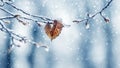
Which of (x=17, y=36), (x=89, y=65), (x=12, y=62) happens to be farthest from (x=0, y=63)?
(x=17, y=36)

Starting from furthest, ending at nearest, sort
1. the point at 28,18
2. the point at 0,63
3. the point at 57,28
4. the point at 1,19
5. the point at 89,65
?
1. the point at 89,65
2. the point at 0,63
3. the point at 1,19
4. the point at 28,18
5. the point at 57,28

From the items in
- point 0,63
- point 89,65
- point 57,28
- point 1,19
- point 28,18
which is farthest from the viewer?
point 89,65

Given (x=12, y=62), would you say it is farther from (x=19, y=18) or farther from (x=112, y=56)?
(x=19, y=18)

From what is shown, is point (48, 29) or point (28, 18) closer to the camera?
point (48, 29)

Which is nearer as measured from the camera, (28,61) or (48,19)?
(48,19)

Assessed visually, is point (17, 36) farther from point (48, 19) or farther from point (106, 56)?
point (106, 56)

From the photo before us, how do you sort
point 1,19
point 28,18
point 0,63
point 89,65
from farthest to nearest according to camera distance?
point 89,65 < point 0,63 < point 1,19 < point 28,18

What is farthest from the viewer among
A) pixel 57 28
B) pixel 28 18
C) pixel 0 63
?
pixel 0 63

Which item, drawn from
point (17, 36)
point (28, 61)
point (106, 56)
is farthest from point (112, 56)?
point (17, 36)
